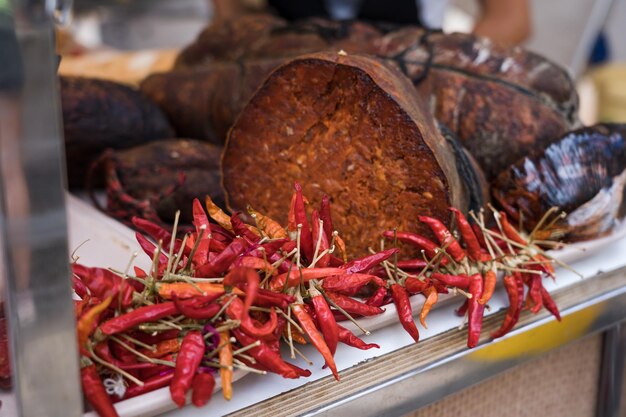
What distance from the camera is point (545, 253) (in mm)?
1395

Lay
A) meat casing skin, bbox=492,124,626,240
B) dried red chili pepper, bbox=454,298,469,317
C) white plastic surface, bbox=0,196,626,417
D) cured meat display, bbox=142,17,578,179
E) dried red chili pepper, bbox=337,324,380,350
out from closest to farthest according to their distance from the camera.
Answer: white plastic surface, bbox=0,196,626,417
dried red chili pepper, bbox=337,324,380,350
dried red chili pepper, bbox=454,298,469,317
meat casing skin, bbox=492,124,626,240
cured meat display, bbox=142,17,578,179

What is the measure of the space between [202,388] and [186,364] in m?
0.04

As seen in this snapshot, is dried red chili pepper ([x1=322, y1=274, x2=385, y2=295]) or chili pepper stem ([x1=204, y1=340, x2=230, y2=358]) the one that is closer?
chili pepper stem ([x1=204, y1=340, x2=230, y2=358])

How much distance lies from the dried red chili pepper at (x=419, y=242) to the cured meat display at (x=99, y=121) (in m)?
1.12

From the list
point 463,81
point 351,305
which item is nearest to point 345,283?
point 351,305

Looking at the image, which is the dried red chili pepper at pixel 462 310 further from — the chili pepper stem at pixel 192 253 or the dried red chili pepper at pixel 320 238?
the chili pepper stem at pixel 192 253

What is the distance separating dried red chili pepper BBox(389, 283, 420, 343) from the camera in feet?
3.74

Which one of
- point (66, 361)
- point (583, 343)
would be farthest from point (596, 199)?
point (66, 361)

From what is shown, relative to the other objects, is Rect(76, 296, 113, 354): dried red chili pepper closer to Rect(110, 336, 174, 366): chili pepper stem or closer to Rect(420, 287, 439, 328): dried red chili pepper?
Rect(110, 336, 174, 366): chili pepper stem

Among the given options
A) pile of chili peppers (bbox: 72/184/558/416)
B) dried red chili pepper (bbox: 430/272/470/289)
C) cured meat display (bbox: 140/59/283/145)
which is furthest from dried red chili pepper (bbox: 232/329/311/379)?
cured meat display (bbox: 140/59/283/145)

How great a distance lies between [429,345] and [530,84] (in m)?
0.86

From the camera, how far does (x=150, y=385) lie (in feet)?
3.09

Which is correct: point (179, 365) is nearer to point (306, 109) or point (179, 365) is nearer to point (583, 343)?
point (306, 109)

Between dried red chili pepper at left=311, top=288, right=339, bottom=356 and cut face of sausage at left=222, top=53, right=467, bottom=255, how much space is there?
0.33m
